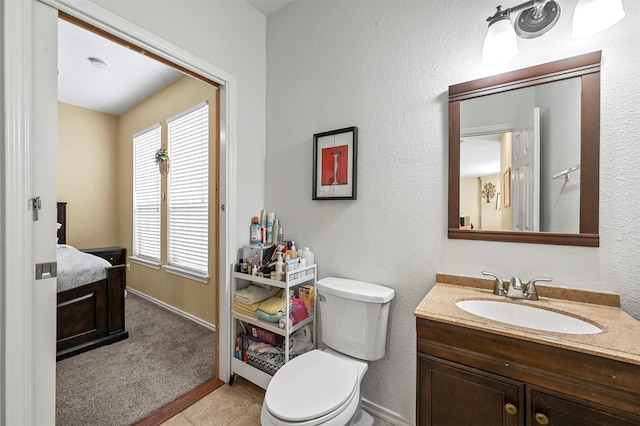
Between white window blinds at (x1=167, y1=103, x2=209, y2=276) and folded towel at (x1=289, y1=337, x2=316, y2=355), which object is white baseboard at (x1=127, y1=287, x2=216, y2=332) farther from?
folded towel at (x1=289, y1=337, x2=316, y2=355)

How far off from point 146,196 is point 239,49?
8.63ft

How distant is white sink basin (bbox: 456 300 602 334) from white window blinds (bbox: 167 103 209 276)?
7.94ft

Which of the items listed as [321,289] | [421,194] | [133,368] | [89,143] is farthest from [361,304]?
[89,143]

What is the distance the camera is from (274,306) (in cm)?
173

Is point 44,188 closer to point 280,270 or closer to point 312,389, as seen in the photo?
point 280,270

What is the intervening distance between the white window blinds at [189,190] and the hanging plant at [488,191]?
241 centimetres

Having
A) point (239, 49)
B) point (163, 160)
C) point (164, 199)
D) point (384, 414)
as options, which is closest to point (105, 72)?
point (163, 160)

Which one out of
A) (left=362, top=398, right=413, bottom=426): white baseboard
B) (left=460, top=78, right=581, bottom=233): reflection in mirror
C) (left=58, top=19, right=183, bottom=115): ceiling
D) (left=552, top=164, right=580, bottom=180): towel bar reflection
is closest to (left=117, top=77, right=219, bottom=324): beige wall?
(left=58, top=19, right=183, bottom=115): ceiling

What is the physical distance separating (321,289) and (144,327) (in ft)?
7.53

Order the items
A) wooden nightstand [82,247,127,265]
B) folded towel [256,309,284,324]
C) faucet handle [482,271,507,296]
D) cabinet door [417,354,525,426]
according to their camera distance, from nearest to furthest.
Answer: cabinet door [417,354,525,426], faucet handle [482,271,507,296], folded towel [256,309,284,324], wooden nightstand [82,247,127,265]

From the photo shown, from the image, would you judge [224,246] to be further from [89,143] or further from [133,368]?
[89,143]

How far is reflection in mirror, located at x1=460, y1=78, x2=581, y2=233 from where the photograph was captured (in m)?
1.19

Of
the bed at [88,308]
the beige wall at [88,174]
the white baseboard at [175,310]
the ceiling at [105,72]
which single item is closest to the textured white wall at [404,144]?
the ceiling at [105,72]

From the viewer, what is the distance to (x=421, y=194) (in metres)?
1.50
